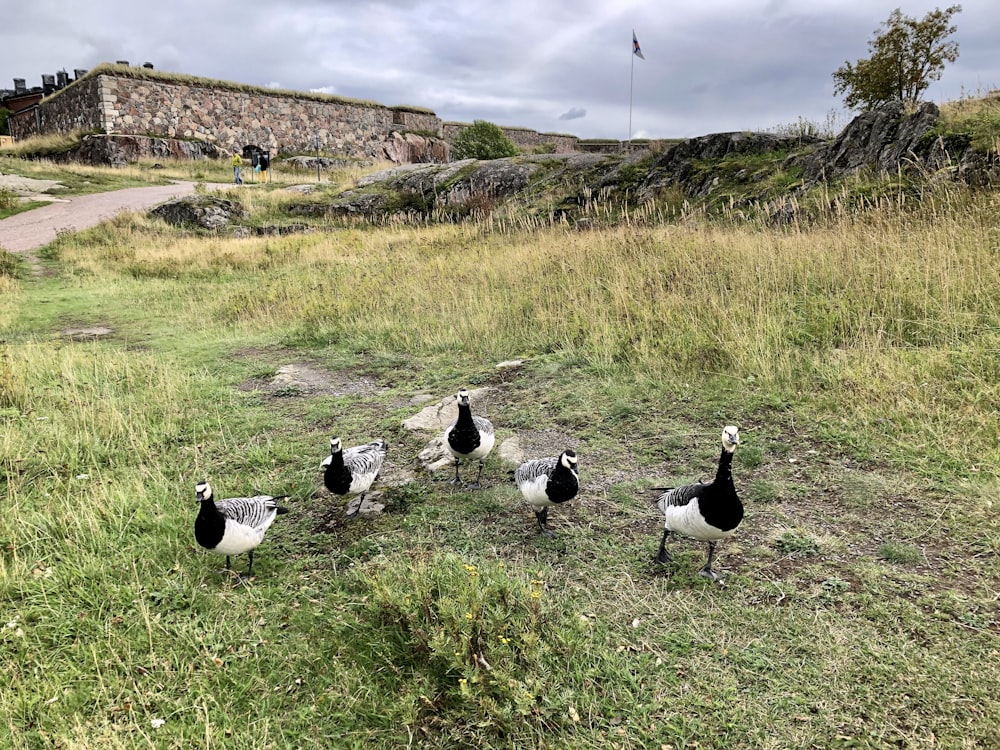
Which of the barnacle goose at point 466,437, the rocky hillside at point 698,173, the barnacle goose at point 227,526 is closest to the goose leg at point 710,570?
the barnacle goose at point 466,437

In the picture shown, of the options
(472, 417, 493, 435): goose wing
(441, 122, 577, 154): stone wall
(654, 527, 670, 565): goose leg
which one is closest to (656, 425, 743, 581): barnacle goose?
(654, 527, 670, 565): goose leg

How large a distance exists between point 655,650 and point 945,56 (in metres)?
29.1

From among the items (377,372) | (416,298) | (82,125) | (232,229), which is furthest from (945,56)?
(82,125)

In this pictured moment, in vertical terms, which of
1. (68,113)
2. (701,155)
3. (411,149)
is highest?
(68,113)

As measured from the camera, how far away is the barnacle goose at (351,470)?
3.76 m

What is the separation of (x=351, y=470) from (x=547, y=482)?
142cm

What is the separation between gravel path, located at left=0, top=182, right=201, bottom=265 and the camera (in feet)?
60.4

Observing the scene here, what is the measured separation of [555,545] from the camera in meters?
3.47

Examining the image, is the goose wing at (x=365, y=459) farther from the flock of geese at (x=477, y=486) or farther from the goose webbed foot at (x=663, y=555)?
the goose webbed foot at (x=663, y=555)

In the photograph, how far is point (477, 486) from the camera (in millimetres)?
4285

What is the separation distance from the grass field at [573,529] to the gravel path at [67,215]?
49.0 feet

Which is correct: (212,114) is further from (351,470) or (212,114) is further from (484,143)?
(351,470)

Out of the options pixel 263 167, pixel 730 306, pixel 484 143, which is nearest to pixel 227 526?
pixel 730 306

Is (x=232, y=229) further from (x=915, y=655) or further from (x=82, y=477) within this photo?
(x=915, y=655)
